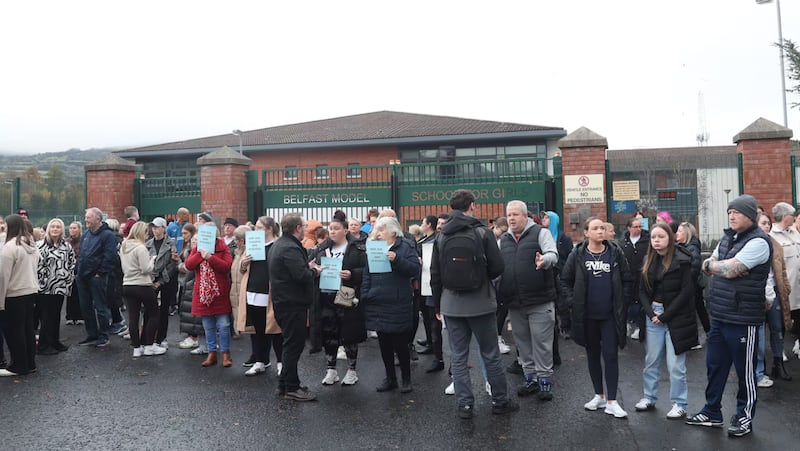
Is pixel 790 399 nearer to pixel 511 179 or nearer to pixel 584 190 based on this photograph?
pixel 584 190

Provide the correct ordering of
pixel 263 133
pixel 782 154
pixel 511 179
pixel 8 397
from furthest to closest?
pixel 263 133 < pixel 511 179 < pixel 782 154 < pixel 8 397

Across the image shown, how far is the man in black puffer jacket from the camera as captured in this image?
520 centimetres

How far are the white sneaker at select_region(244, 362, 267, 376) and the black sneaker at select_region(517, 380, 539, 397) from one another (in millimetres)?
3104

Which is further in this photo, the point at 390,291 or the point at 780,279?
the point at 780,279

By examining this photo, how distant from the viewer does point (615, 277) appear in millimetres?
5859

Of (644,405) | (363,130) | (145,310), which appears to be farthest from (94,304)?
(363,130)

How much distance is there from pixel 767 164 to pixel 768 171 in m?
0.13

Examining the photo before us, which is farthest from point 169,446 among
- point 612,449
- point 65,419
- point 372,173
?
point 372,173

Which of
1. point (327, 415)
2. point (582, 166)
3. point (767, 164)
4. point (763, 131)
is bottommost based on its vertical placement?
point (327, 415)

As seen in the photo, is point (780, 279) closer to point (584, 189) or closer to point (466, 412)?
point (466, 412)

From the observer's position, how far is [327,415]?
5996 millimetres

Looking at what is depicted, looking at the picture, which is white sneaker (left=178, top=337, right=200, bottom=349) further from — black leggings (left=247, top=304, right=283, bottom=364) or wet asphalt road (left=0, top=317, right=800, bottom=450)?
black leggings (left=247, top=304, right=283, bottom=364)

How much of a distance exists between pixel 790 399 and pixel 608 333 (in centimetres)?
211

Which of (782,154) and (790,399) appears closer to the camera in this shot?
(790,399)
